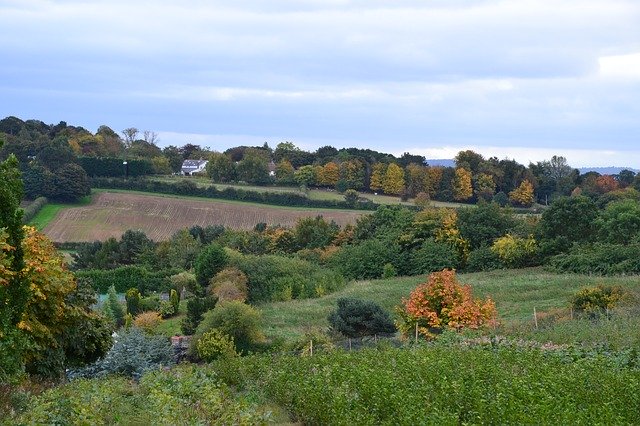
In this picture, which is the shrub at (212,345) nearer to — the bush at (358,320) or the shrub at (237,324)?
the shrub at (237,324)

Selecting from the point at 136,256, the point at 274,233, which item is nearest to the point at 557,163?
the point at 274,233

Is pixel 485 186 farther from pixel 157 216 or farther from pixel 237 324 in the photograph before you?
pixel 237 324

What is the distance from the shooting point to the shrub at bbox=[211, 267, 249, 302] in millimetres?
45812

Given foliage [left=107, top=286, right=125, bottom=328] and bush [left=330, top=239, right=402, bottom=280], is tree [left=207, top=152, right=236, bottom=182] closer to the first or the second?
bush [left=330, top=239, right=402, bottom=280]

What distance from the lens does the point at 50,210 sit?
7662 centimetres

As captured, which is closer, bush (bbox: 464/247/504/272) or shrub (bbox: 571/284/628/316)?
shrub (bbox: 571/284/628/316)

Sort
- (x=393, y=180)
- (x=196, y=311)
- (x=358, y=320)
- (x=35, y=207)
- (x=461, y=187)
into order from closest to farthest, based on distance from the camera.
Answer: (x=358, y=320)
(x=196, y=311)
(x=35, y=207)
(x=461, y=187)
(x=393, y=180)

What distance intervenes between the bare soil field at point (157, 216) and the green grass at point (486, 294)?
24.1 m

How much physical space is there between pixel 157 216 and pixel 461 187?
29299 millimetres

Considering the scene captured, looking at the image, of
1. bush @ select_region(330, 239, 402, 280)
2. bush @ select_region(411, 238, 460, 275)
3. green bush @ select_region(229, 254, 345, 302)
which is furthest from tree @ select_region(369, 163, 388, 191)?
green bush @ select_region(229, 254, 345, 302)

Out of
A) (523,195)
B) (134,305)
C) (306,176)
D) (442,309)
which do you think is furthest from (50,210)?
(442,309)

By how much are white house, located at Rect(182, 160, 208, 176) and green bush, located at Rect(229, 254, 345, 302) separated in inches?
2236

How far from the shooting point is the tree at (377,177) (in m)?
89.4

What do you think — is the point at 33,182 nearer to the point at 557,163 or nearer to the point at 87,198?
the point at 87,198
